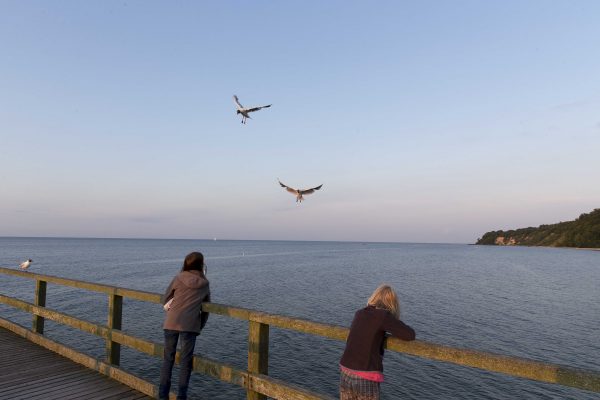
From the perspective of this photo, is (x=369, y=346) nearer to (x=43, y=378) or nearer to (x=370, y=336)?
(x=370, y=336)

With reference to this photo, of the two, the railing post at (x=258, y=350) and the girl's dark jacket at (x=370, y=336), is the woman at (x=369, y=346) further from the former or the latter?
the railing post at (x=258, y=350)

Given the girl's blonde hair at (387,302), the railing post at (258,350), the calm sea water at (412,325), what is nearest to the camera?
the girl's blonde hair at (387,302)

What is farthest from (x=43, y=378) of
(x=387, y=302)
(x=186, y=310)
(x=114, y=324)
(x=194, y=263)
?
(x=387, y=302)

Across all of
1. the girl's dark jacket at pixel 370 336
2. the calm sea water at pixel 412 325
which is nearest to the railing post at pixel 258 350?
the girl's dark jacket at pixel 370 336

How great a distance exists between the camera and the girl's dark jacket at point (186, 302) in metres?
4.40

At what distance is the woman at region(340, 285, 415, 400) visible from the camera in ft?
9.82

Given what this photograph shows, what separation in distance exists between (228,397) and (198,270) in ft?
36.6

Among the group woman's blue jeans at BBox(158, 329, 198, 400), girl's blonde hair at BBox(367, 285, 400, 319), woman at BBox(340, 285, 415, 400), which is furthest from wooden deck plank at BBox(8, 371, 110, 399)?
girl's blonde hair at BBox(367, 285, 400, 319)

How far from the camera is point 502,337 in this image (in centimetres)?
2283

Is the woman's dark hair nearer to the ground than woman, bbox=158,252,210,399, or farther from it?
farther from it

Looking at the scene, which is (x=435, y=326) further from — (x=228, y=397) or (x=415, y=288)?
(x=415, y=288)

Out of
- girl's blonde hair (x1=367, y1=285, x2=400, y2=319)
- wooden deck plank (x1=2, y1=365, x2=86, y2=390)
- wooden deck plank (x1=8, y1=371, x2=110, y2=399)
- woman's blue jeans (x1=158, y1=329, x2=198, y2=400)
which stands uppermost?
girl's blonde hair (x1=367, y1=285, x2=400, y2=319)

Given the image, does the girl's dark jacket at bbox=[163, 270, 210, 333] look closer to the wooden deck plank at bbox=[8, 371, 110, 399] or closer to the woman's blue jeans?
the woman's blue jeans

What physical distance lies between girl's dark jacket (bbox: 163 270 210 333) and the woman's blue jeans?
0.39ft
